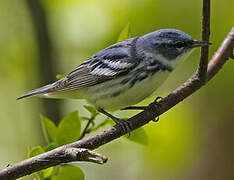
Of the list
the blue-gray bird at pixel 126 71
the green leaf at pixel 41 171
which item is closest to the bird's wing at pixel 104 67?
the blue-gray bird at pixel 126 71

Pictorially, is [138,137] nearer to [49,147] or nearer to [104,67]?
[49,147]

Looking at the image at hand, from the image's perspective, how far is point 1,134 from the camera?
129 inches

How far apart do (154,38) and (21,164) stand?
4.25ft

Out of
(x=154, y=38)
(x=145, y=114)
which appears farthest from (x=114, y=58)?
(x=145, y=114)

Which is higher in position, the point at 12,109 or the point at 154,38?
the point at 154,38

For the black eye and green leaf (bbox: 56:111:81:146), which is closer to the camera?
green leaf (bbox: 56:111:81:146)

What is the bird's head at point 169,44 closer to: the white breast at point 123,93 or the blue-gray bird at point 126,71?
the blue-gray bird at point 126,71

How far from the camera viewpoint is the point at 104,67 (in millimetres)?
2465

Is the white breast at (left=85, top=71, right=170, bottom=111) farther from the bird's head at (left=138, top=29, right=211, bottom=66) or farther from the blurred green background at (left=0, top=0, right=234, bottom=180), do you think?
the blurred green background at (left=0, top=0, right=234, bottom=180)

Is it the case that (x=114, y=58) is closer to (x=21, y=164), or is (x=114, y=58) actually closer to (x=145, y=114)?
(x=145, y=114)

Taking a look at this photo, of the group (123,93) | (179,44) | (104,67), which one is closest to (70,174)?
(123,93)

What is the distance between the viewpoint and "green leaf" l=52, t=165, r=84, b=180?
63.9 inches

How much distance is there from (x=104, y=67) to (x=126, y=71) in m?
0.23

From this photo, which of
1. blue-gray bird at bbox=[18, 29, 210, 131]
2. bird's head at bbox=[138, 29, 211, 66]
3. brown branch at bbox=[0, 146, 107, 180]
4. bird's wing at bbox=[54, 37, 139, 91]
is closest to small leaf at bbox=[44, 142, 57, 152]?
brown branch at bbox=[0, 146, 107, 180]
